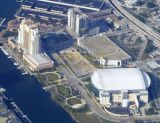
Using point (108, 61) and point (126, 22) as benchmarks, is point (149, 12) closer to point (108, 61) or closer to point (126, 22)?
point (126, 22)

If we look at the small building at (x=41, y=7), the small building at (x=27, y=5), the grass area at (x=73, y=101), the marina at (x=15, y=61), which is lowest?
the grass area at (x=73, y=101)

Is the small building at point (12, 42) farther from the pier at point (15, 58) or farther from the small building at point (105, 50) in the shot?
the small building at point (105, 50)

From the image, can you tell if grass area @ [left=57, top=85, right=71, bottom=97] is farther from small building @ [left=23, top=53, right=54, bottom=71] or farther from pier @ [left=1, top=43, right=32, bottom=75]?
pier @ [left=1, top=43, right=32, bottom=75]

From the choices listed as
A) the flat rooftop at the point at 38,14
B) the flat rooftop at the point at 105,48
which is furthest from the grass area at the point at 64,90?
the flat rooftop at the point at 38,14

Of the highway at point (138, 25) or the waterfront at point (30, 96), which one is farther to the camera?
the highway at point (138, 25)

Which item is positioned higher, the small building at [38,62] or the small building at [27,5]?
the small building at [27,5]

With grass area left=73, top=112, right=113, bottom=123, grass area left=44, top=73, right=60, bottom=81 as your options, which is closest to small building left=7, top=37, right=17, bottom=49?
grass area left=44, top=73, right=60, bottom=81
